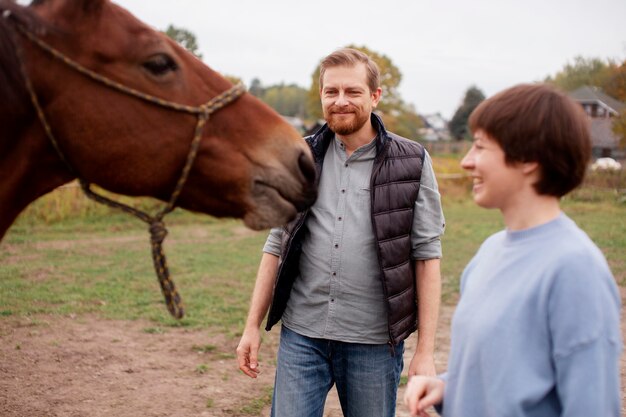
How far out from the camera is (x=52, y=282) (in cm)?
846

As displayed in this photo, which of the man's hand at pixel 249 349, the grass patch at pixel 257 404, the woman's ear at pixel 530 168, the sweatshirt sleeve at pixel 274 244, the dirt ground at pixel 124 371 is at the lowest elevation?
the grass patch at pixel 257 404

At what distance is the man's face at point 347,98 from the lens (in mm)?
2738

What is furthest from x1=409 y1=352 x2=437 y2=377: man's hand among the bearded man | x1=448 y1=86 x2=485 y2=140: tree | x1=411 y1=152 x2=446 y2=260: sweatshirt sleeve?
x1=448 y1=86 x2=485 y2=140: tree

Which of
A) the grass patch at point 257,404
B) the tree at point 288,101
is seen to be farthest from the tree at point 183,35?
the tree at point 288,101

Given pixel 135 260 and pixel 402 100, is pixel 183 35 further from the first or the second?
pixel 135 260

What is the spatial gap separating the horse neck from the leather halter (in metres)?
0.05

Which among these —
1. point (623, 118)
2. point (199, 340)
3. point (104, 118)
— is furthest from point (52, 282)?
point (623, 118)

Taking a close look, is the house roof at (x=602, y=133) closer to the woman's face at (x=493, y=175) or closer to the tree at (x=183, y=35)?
the tree at (x=183, y=35)

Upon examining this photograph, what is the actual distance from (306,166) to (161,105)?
0.56 m

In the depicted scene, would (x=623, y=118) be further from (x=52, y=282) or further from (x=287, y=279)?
(x=287, y=279)

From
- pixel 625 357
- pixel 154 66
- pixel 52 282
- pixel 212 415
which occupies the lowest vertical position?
pixel 625 357

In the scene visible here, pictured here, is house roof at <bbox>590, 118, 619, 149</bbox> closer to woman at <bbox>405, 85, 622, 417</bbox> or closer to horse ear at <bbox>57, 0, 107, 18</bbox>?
woman at <bbox>405, 85, 622, 417</bbox>

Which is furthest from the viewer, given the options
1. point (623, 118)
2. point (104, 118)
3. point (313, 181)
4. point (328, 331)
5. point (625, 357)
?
point (623, 118)

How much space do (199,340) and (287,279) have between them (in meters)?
3.71
